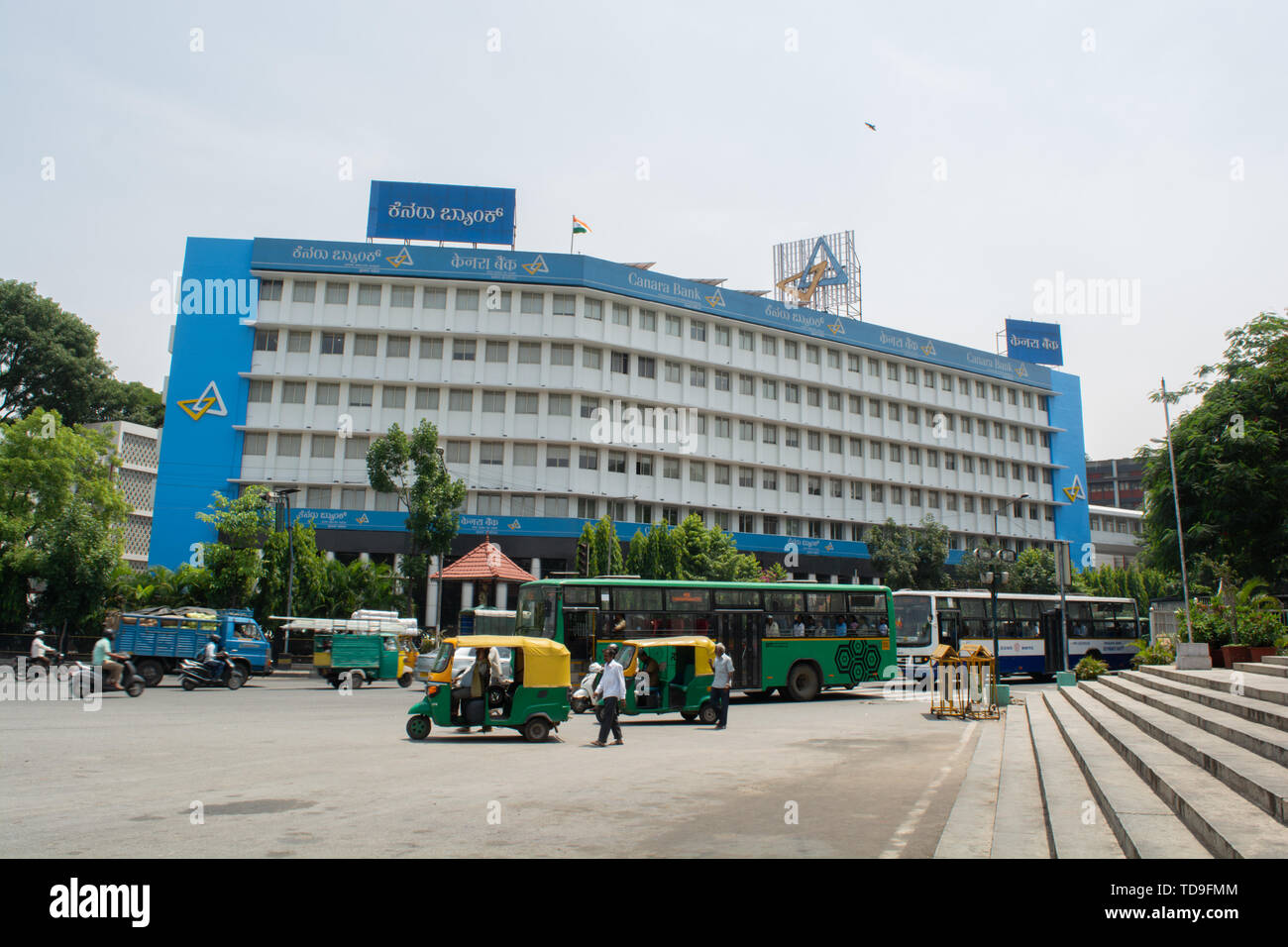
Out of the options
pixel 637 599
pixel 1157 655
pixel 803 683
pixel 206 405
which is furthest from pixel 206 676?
pixel 206 405

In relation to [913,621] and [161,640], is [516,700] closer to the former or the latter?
[161,640]

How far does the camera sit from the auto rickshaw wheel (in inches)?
549

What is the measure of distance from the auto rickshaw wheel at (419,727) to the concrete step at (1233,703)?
1106 centimetres

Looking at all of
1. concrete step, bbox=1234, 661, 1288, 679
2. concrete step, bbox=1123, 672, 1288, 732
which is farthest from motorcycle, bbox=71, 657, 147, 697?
concrete step, bbox=1234, 661, 1288, 679

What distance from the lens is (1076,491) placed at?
6569 centimetres

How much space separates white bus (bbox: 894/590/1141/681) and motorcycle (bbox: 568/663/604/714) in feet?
45.4

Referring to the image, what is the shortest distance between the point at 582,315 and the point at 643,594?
28.6 meters

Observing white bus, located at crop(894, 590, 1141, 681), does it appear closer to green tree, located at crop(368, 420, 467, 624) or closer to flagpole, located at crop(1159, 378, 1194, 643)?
flagpole, located at crop(1159, 378, 1194, 643)

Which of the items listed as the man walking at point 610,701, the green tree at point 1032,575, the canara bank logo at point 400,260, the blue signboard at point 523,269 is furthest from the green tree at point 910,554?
the man walking at point 610,701

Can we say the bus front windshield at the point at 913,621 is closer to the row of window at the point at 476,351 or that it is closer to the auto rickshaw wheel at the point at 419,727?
the auto rickshaw wheel at the point at 419,727

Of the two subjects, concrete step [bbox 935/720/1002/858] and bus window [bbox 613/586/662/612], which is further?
bus window [bbox 613/586/662/612]

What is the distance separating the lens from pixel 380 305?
46594mm

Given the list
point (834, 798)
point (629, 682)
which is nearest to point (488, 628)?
point (629, 682)
